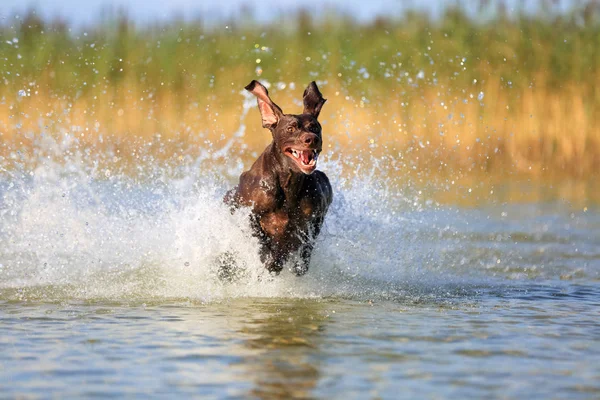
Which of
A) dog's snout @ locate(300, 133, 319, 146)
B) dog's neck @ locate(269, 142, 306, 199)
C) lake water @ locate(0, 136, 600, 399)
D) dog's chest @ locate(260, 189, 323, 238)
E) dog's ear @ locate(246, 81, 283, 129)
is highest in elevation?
dog's ear @ locate(246, 81, 283, 129)

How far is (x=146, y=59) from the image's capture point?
20.9 meters

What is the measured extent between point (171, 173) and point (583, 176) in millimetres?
7902

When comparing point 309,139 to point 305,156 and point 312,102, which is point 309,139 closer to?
point 305,156

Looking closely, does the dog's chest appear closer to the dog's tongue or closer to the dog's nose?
the dog's tongue

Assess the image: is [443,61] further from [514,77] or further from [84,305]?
[84,305]

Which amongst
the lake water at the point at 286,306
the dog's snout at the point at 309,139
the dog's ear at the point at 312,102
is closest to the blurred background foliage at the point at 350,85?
the lake water at the point at 286,306

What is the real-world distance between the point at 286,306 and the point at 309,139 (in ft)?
4.51

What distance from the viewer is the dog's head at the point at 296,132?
8305 millimetres

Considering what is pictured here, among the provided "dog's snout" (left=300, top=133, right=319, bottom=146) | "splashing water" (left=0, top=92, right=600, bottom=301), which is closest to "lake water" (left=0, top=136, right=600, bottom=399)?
"splashing water" (left=0, top=92, right=600, bottom=301)

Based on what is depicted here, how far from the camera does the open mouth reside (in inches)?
327

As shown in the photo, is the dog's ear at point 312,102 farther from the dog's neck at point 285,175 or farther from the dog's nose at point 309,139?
the dog's nose at point 309,139

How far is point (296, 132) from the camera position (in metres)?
8.46

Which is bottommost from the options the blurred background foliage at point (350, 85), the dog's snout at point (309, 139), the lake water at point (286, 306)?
the lake water at point (286, 306)

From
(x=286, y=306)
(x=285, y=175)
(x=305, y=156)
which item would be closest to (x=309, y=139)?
(x=305, y=156)
